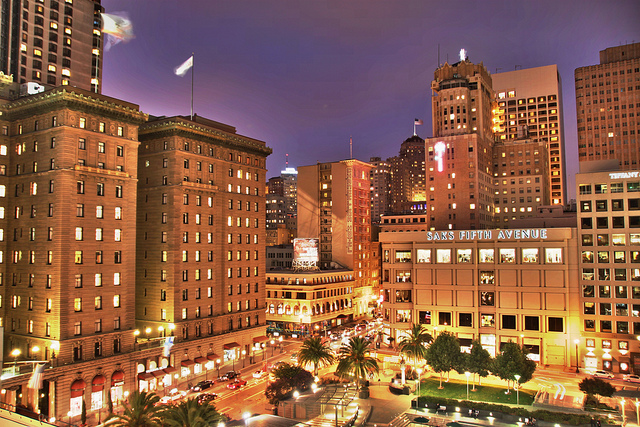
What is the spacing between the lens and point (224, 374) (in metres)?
86.8

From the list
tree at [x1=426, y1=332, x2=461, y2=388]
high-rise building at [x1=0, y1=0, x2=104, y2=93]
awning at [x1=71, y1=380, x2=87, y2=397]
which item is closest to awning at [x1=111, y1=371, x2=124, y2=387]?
awning at [x1=71, y1=380, x2=87, y2=397]

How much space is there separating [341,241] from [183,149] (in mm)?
78211

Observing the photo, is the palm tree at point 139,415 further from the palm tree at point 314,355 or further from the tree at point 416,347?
the tree at point 416,347

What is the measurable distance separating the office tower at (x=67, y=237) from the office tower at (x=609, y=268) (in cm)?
8221

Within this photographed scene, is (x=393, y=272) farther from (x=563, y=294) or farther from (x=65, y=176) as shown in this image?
(x=65, y=176)

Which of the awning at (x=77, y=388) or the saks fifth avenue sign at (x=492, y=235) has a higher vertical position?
the saks fifth avenue sign at (x=492, y=235)

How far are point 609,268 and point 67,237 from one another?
9322cm

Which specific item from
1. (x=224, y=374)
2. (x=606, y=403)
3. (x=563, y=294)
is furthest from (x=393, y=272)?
(x=606, y=403)

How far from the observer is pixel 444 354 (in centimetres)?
7494

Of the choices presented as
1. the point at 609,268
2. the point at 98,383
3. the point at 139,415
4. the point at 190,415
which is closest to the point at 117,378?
the point at 98,383

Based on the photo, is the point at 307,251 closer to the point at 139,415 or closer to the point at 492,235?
the point at 492,235

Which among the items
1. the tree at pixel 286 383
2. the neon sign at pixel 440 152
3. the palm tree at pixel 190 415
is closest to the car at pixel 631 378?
the tree at pixel 286 383

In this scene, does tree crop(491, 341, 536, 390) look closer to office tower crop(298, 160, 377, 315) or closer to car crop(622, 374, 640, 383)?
car crop(622, 374, 640, 383)

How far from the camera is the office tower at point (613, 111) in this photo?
624 feet
